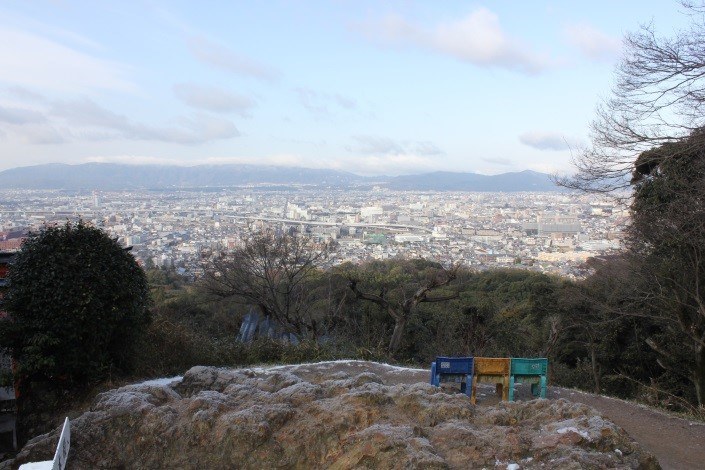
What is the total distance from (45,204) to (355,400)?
30530mm

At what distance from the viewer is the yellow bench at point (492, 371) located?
897 cm

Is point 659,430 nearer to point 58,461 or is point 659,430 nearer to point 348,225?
point 58,461

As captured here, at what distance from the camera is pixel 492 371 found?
9.02 m

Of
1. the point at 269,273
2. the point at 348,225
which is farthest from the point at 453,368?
the point at 348,225

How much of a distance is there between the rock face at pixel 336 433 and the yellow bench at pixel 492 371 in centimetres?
225

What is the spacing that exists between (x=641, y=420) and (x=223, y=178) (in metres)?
59.4

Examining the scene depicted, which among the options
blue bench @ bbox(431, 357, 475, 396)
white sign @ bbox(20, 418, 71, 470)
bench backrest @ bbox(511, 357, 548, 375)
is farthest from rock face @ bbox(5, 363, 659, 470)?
bench backrest @ bbox(511, 357, 548, 375)

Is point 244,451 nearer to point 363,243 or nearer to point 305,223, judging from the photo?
point 363,243

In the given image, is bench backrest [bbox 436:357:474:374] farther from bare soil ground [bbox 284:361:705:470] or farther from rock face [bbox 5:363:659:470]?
rock face [bbox 5:363:659:470]

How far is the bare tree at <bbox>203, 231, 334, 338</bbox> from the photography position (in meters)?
17.8

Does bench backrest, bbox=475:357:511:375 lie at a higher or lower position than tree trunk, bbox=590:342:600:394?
higher

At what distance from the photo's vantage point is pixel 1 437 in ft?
28.4

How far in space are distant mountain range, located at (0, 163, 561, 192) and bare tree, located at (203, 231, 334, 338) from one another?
30928 millimetres

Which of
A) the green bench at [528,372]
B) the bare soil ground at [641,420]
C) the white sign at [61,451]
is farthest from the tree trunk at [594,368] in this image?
the white sign at [61,451]
